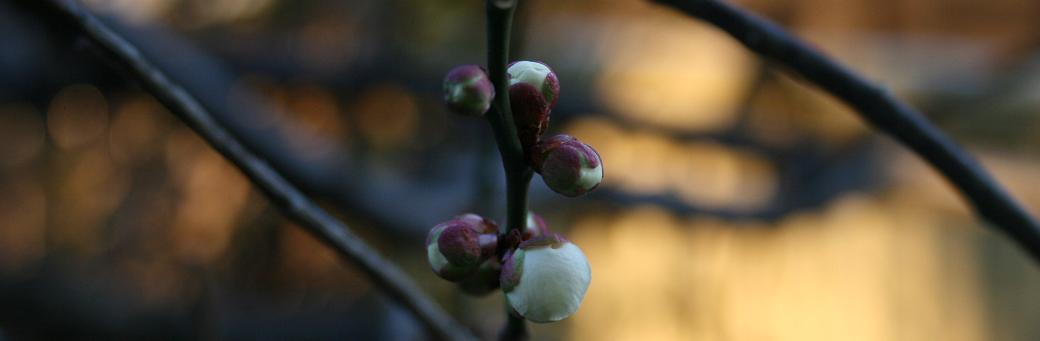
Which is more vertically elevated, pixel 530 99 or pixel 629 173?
pixel 530 99

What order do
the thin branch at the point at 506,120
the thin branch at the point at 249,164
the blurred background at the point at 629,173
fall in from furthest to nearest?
the blurred background at the point at 629,173 → the thin branch at the point at 249,164 → the thin branch at the point at 506,120

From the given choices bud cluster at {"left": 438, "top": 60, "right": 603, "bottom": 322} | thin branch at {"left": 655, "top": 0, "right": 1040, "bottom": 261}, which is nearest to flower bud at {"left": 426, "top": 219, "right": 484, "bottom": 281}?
bud cluster at {"left": 438, "top": 60, "right": 603, "bottom": 322}

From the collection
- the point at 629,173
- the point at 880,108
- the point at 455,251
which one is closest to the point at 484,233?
the point at 455,251

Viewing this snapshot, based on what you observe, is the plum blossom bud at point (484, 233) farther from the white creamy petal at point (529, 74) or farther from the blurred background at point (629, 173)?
the blurred background at point (629, 173)

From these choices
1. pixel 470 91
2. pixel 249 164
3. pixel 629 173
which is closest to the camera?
pixel 470 91

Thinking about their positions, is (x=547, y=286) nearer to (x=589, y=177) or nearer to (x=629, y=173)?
(x=589, y=177)

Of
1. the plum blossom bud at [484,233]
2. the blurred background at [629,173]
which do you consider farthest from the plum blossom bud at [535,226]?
the blurred background at [629,173]

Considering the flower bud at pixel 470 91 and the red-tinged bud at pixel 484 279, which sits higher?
the flower bud at pixel 470 91
